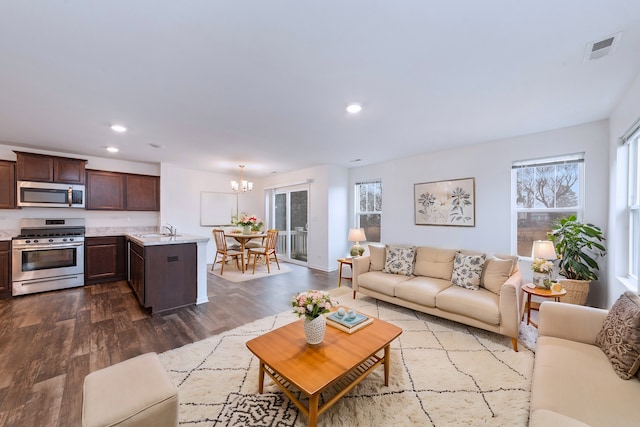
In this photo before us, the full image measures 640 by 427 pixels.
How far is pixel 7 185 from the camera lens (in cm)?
407

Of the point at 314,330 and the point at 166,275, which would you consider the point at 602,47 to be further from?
the point at 166,275

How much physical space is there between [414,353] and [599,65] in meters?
2.80

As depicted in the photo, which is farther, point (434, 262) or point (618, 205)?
point (434, 262)

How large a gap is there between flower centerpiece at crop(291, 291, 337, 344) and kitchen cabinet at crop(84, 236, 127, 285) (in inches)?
183

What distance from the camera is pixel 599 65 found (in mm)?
1964

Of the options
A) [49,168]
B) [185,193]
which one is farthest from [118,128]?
[185,193]

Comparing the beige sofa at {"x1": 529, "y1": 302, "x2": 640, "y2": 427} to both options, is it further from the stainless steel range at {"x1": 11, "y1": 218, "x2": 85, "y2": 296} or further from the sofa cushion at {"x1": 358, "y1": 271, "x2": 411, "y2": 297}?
the stainless steel range at {"x1": 11, "y1": 218, "x2": 85, "y2": 296}

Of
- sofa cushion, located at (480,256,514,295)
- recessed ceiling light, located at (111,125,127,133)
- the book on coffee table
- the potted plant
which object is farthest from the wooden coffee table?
recessed ceiling light, located at (111,125,127,133)

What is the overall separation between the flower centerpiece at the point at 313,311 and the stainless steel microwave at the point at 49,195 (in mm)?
5053

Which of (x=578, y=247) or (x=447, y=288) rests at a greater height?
(x=578, y=247)

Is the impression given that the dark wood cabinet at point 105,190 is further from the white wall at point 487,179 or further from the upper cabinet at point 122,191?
the white wall at point 487,179

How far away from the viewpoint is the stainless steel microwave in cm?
411

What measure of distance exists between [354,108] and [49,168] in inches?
206

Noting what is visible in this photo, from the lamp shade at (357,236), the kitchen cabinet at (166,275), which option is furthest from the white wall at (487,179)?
the kitchen cabinet at (166,275)
